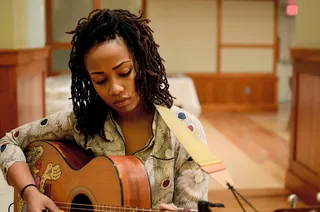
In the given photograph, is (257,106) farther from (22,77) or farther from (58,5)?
(22,77)

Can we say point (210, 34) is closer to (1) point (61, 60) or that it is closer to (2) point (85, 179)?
(1) point (61, 60)

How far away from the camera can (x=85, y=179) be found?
1305mm

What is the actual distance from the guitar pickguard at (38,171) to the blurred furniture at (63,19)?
7.52 feet

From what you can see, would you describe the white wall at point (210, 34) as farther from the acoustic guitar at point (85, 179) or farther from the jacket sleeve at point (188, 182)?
the jacket sleeve at point (188, 182)

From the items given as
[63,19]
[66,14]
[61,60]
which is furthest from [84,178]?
[61,60]

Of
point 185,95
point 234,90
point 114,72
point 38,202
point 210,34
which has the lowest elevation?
point 234,90

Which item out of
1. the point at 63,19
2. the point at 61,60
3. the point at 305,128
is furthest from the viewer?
the point at 61,60

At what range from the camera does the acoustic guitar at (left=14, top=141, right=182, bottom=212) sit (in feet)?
3.95

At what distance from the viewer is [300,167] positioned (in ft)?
11.5

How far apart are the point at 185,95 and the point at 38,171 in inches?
173

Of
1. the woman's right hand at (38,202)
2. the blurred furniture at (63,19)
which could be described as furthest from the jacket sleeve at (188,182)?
the blurred furniture at (63,19)

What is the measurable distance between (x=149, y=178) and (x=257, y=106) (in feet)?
23.9

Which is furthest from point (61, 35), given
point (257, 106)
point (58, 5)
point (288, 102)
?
point (288, 102)

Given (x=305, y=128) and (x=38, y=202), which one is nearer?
(x=38, y=202)
